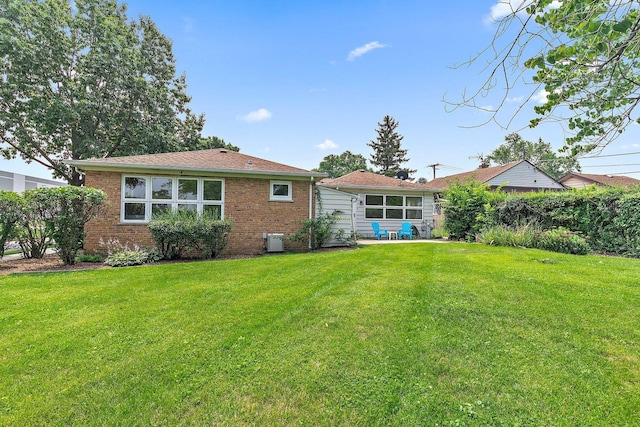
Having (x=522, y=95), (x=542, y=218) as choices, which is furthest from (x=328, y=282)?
(x=542, y=218)

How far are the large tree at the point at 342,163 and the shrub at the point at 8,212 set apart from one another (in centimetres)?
4357

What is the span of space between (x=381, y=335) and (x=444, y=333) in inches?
27.4

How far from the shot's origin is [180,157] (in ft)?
36.6

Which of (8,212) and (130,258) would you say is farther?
(130,258)

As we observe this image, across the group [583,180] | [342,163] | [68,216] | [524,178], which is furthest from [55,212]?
[342,163]

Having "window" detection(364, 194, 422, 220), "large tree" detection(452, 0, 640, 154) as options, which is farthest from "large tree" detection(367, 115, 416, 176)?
"large tree" detection(452, 0, 640, 154)

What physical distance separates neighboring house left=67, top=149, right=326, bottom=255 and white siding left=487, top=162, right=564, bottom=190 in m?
17.9

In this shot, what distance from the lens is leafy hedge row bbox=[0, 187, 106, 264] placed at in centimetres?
757

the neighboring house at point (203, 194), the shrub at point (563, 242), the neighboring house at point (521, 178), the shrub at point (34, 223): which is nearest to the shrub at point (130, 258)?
the neighboring house at point (203, 194)

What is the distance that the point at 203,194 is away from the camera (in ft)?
34.3

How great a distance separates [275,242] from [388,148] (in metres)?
36.4

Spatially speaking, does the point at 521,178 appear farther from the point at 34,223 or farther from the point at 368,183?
the point at 34,223

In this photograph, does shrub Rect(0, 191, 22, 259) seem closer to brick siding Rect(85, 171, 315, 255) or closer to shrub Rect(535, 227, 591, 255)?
brick siding Rect(85, 171, 315, 255)

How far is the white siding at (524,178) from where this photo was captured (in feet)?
74.3
